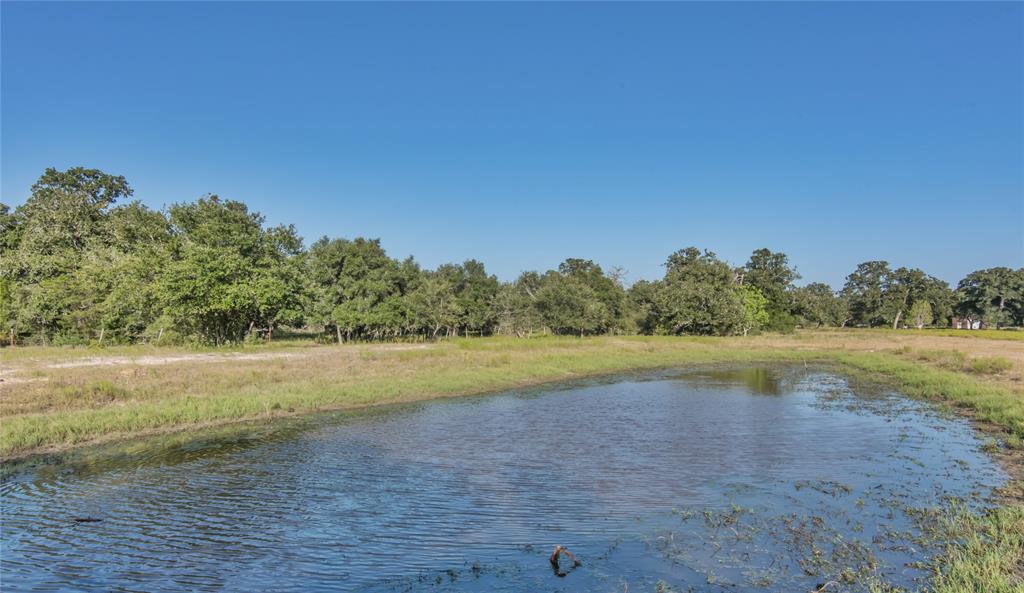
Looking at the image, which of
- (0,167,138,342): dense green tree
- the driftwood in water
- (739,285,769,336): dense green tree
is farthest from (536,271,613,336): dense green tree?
the driftwood in water

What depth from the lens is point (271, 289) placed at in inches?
1644

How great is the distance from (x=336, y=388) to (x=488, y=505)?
1513 cm

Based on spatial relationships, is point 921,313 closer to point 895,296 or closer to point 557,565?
point 895,296

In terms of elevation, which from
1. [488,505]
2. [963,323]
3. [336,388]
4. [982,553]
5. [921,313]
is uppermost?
[921,313]

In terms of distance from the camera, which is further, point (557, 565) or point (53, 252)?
point (53, 252)

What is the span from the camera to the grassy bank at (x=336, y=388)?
9438 millimetres

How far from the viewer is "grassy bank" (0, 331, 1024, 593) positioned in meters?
9.44

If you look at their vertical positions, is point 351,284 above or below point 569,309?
above

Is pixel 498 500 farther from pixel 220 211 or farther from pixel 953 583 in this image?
pixel 220 211

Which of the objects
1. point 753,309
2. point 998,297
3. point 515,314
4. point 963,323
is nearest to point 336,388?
point 515,314

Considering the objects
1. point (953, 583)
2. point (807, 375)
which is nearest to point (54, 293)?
point (953, 583)

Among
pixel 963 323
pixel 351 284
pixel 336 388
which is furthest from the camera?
pixel 963 323

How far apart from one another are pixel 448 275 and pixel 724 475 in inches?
2974

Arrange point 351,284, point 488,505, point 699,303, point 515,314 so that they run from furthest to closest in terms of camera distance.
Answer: point 515,314 → point 699,303 → point 351,284 → point 488,505
